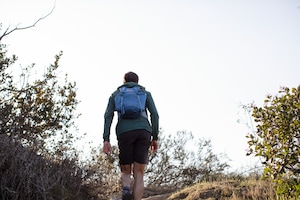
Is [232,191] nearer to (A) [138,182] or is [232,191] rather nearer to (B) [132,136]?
(A) [138,182]

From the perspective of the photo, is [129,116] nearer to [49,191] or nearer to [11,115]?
[49,191]

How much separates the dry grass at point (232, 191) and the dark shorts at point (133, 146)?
211 cm

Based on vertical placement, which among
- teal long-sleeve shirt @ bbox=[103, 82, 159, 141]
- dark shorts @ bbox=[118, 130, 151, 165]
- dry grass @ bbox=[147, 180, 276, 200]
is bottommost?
dry grass @ bbox=[147, 180, 276, 200]

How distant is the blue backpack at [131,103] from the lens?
5.43m

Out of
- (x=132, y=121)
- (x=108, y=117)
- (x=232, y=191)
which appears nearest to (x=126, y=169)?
(x=132, y=121)

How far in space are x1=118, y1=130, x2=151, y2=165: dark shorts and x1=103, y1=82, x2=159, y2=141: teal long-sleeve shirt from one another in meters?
0.07

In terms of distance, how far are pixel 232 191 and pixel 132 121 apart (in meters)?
3.04

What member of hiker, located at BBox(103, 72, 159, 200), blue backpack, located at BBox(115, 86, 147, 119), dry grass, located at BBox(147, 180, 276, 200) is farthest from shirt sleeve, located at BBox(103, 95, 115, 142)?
dry grass, located at BBox(147, 180, 276, 200)

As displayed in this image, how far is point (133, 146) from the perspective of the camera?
5.50 m

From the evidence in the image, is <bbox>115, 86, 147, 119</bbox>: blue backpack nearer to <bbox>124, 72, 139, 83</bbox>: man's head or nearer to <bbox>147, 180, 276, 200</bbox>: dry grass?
<bbox>124, 72, 139, 83</bbox>: man's head

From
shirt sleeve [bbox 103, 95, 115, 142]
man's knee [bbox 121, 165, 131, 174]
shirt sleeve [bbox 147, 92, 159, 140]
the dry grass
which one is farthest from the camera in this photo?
the dry grass

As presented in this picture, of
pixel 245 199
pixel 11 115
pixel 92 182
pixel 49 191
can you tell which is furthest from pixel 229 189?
pixel 11 115

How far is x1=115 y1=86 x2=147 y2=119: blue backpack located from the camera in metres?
5.43

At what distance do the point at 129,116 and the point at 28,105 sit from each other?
4.09 meters
